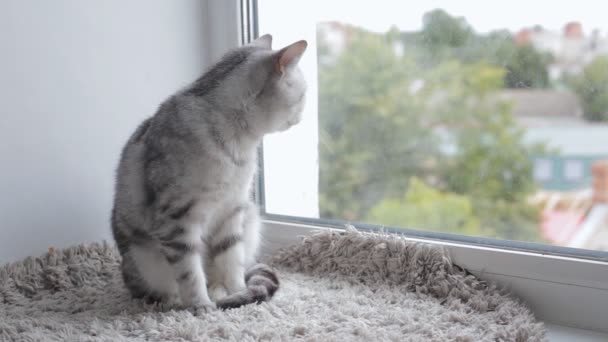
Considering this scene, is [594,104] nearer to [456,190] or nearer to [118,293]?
[456,190]

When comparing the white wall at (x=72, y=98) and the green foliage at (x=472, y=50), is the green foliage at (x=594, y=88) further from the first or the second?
the white wall at (x=72, y=98)

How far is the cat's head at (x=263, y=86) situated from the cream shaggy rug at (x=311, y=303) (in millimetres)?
411

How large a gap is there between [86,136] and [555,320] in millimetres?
1264

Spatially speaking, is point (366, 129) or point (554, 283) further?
point (366, 129)

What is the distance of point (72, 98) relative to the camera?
4.96 ft

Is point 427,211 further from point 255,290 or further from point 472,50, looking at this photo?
→ point 255,290

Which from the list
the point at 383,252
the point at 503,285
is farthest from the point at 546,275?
the point at 383,252

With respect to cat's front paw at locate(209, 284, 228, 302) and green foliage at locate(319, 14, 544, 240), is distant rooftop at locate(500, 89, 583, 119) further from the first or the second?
cat's front paw at locate(209, 284, 228, 302)

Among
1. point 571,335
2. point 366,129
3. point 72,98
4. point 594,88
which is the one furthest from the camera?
point 366,129

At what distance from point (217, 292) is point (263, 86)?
0.52m

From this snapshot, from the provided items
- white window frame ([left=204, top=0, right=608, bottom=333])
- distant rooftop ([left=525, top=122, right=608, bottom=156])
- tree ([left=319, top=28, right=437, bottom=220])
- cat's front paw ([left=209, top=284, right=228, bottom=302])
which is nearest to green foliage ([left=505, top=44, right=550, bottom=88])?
distant rooftop ([left=525, top=122, right=608, bottom=156])

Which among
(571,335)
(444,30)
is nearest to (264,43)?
(444,30)

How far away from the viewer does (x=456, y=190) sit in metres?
1.65

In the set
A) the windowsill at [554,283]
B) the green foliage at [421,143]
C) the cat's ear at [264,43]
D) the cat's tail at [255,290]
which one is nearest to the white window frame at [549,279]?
the windowsill at [554,283]
